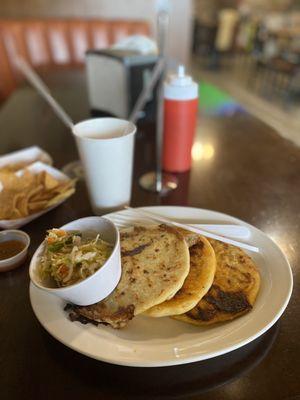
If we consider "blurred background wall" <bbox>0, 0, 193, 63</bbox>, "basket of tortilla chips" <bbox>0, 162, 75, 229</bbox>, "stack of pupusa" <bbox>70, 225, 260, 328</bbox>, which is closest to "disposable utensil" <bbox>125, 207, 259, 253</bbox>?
"stack of pupusa" <bbox>70, 225, 260, 328</bbox>

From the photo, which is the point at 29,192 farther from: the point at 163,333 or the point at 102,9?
the point at 102,9

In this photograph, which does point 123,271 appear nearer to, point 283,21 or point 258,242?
point 258,242

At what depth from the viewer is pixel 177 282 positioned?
0.54 metres

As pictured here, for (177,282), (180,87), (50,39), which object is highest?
(180,87)

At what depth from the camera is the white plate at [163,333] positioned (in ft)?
1.53

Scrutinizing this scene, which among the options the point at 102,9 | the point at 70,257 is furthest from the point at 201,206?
the point at 102,9

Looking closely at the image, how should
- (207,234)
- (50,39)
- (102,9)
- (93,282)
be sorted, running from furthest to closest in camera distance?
(102,9) → (50,39) → (207,234) → (93,282)

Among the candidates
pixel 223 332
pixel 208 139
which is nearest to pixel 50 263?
pixel 223 332

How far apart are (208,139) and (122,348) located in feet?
3.04

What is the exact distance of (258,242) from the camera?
2.19 ft

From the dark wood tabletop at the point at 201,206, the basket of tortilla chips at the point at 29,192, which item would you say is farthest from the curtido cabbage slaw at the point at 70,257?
the basket of tortilla chips at the point at 29,192

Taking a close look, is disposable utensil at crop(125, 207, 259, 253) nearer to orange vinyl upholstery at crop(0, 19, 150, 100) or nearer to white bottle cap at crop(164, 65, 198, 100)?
white bottle cap at crop(164, 65, 198, 100)

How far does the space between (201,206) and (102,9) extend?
3.12 m

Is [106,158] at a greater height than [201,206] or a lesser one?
greater
